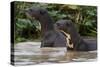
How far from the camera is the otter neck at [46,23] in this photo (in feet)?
7.97

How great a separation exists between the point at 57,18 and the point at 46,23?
0.53 feet

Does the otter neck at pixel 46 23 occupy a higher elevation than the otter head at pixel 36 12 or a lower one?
lower

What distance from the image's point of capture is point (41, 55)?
7.90 ft

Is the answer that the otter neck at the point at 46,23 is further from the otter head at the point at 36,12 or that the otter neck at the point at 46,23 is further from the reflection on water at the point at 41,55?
the reflection on water at the point at 41,55

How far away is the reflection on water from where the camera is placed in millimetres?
2316

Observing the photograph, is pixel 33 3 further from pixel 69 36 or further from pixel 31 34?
pixel 69 36

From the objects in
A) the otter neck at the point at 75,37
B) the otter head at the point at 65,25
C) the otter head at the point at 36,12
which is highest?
the otter head at the point at 36,12

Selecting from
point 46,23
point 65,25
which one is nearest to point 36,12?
point 46,23

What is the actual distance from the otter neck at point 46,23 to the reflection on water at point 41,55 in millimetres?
187

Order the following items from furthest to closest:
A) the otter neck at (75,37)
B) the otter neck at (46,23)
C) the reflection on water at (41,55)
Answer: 1. the otter neck at (75,37)
2. the otter neck at (46,23)
3. the reflection on water at (41,55)

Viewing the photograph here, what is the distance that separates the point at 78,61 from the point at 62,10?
27.6 inches

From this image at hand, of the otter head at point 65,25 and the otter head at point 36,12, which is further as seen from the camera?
the otter head at point 65,25

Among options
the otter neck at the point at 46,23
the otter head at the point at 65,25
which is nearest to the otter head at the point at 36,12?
the otter neck at the point at 46,23

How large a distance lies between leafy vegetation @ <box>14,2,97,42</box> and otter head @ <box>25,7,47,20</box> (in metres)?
0.04
